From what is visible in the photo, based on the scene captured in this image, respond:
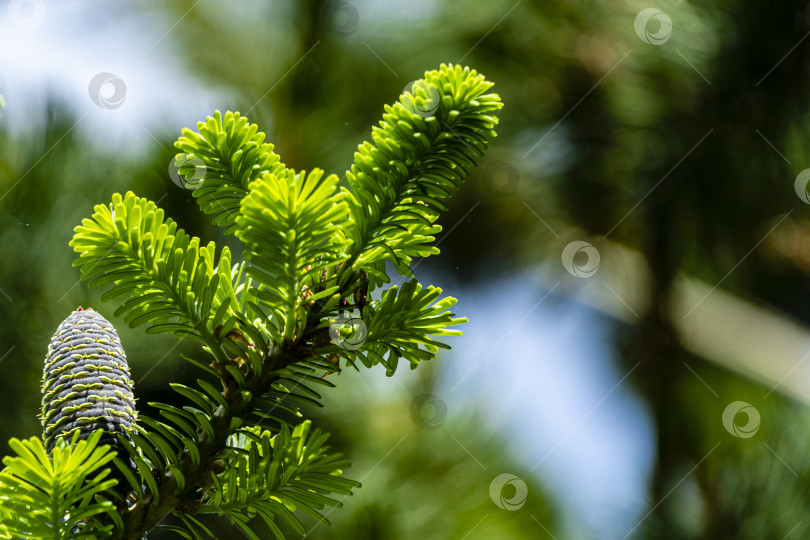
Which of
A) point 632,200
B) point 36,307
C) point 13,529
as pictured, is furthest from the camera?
point 632,200

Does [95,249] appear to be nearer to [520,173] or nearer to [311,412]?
[311,412]

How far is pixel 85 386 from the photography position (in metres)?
0.28

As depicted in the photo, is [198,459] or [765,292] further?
[765,292]

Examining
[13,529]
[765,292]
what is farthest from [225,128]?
[765,292]

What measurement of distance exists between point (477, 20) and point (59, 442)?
1.00m

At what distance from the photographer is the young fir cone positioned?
278 mm

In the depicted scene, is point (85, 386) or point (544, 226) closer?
point (85, 386)

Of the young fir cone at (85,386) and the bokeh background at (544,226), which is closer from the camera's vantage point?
the young fir cone at (85,386)

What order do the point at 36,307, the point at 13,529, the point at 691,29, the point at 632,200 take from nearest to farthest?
1. the point at 13,529
2. the point at 36,307
3. the point at 691,29
4. the point at 632,200

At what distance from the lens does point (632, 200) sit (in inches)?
44.6

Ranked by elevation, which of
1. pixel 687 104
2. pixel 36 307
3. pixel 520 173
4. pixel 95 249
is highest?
pixel 687 104

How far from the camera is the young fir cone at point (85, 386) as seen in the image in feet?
0.91

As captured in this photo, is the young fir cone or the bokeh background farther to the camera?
the bokeh background

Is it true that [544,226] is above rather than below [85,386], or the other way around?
above
